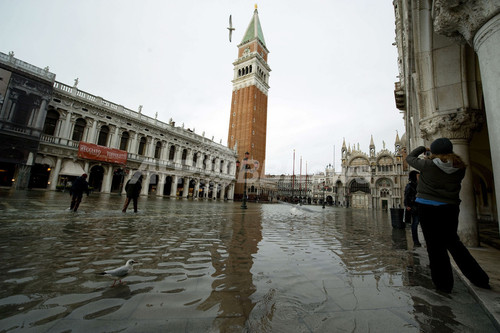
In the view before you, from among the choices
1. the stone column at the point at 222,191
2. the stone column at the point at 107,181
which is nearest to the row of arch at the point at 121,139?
the stone column at the point at 107,181

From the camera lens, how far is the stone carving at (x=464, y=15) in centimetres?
238

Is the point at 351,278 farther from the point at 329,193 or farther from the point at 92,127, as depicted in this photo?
the point at 329,193

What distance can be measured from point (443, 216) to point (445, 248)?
340mm

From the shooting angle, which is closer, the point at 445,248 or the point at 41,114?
the point at 445,248

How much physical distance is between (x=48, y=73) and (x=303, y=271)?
29435mm

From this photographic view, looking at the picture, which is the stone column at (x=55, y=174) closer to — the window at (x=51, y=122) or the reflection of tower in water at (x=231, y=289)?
the window at (x=51, y=122)

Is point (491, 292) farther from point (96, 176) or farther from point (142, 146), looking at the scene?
point (142, 146)

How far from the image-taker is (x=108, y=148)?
2525 cm

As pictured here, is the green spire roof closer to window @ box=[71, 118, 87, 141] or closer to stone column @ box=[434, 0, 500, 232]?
window @ box=[71, 118, 87, 141]

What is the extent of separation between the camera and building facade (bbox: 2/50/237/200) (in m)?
21.6

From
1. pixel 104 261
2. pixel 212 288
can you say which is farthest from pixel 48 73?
pixel 212 288

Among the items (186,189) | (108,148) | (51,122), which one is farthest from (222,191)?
(51,122)

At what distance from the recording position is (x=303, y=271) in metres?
2.59

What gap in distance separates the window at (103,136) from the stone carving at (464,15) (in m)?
30.5
